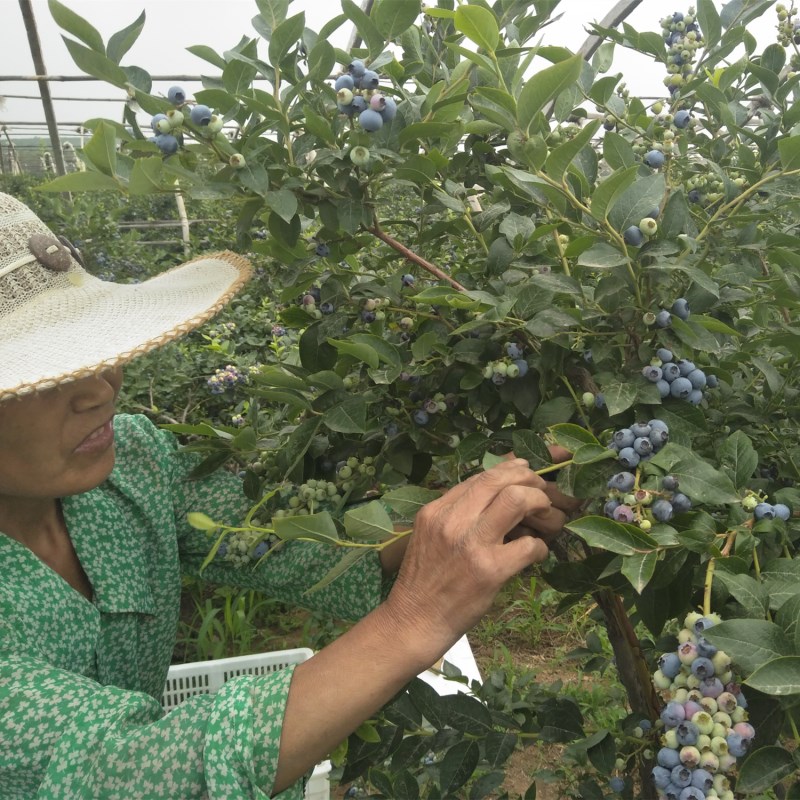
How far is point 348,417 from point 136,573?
26.4 inches

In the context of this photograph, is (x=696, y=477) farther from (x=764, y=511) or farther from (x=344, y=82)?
(x=344, y=82)

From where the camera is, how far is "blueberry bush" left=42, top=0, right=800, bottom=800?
78 cm

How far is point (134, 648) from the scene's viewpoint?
57.7 inches

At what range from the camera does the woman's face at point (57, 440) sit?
3.58 feet

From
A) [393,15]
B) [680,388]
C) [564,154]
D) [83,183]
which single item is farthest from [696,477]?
[83,183]

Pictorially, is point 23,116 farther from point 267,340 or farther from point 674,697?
point 674,697

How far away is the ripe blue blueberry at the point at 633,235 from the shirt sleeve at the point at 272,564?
2.19 ft

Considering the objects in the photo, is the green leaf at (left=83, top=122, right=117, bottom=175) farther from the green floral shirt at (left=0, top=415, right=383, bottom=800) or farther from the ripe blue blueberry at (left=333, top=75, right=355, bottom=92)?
the green floral shirt at (left=0, top=415, right=383, bottom=800)

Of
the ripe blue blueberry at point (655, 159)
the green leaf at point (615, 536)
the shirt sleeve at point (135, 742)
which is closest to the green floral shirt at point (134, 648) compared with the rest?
the shirt sleeve at point (135, 742)

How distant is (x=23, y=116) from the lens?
13531 mm

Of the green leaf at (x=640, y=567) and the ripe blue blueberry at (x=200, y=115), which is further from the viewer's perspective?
the ripe blue blueberry at (x=200, y=115)

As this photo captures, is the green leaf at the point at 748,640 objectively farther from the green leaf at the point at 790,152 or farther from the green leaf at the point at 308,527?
the green leaf at the point at 790,152

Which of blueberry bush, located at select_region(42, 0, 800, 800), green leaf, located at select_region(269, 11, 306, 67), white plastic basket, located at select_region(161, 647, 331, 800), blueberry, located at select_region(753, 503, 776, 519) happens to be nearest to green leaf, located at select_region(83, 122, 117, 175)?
blueberry bush, located at select_region(42, 0, 800, 800)

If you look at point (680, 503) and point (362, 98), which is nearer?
point (680, 503)
